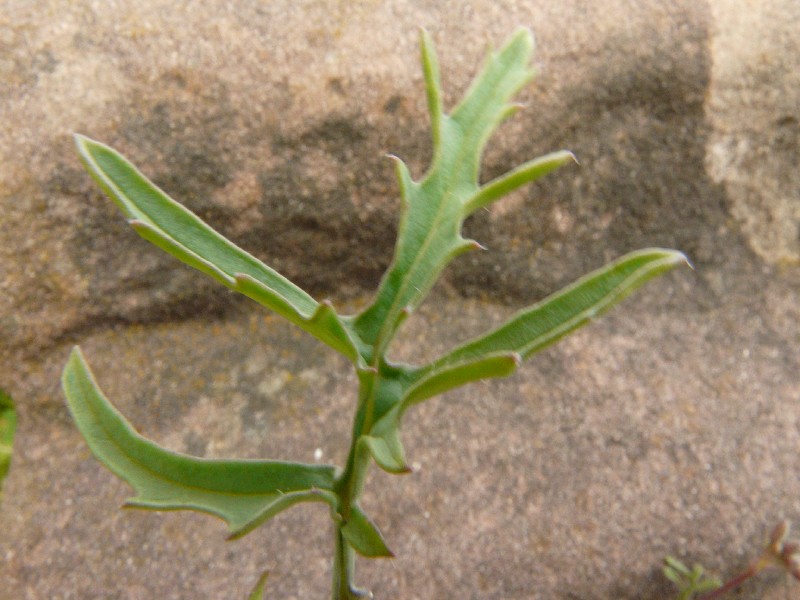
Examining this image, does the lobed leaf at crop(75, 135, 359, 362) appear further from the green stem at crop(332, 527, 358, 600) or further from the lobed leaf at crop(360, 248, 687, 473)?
the green stem at crop(332, 527, 358, 600)

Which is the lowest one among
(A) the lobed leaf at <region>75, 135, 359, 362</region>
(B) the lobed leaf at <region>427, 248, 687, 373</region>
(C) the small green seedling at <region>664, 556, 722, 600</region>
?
(C) the small green seedling at <region>664, 556, 722, 600</region>

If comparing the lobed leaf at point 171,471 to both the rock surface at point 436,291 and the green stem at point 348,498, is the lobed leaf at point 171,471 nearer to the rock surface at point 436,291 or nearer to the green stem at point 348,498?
the green stem at point 348,498

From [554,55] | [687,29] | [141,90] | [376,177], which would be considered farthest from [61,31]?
[687,29]

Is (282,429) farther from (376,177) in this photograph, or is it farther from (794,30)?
(794,30)

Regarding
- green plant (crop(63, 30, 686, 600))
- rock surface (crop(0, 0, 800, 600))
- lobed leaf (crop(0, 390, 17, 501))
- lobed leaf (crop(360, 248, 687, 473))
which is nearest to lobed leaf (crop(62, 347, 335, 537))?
green plant (crop(63, 30, 686, 600))

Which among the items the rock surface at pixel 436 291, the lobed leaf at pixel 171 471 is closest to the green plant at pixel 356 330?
the lobed leaf at pixel 171 471
